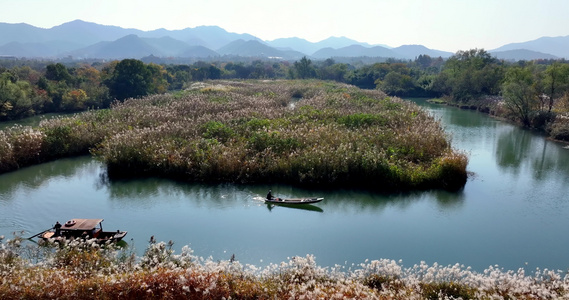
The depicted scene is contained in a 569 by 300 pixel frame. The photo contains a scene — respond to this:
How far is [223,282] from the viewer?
317 inches

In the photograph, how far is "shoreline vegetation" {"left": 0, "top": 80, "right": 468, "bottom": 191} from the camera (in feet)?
58.7

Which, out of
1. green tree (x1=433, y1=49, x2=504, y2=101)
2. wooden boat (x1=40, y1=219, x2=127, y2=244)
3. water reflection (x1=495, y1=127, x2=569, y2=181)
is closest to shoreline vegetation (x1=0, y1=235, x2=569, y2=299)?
wooden boat (x1=40, y1=219, x2=127, y2=244)

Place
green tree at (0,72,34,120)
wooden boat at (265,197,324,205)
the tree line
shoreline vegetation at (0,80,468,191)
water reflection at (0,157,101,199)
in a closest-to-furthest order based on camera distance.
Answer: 1. wooden boat at (265,197,324,205)
2. shoreline vegetation at (0,80,468,191)
3. water reflection at (0,157,101,199)
4. the tree line
5. green tree at (0,72,34,120)

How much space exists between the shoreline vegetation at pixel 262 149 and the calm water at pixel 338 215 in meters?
0.74

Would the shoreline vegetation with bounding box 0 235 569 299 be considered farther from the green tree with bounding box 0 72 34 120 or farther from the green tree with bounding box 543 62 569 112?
the green tree with bounding box 0 72 34 120

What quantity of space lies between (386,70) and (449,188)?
64.0 meters

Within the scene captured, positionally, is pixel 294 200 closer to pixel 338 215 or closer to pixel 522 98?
pixel 338 215

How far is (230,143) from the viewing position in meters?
20.6

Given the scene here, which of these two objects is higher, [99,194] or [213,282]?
[213,282]

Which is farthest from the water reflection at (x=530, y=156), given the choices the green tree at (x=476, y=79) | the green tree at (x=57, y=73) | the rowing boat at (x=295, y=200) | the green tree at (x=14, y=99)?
the green tree at (x=57, y=73)

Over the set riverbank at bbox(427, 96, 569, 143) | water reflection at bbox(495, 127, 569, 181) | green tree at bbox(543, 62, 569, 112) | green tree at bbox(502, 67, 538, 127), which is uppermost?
green tree at bbox(543, 62, 569, 112)

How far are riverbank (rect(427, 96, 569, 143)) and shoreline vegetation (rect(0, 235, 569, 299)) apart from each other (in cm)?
2406

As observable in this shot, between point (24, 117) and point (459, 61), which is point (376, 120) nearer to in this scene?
point (24, 117)

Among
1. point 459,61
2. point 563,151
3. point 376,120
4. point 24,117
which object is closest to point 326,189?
point 376,120
